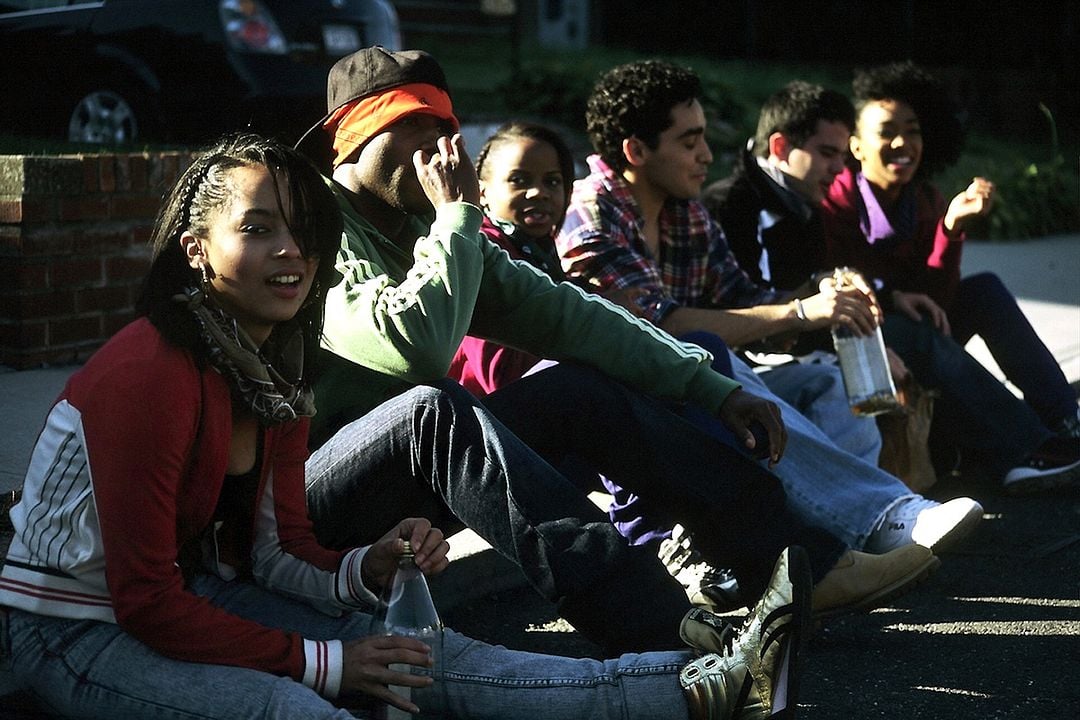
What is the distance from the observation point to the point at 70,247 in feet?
18.5

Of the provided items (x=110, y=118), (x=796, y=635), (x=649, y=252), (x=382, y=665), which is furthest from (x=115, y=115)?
(x=796, y=635)

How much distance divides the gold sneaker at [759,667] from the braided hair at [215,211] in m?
1.05

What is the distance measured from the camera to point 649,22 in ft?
72.0

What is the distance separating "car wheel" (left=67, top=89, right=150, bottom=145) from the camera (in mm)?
7754

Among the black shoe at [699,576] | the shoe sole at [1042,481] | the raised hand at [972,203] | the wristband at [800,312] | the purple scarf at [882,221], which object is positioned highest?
the raised hand at [972,203]

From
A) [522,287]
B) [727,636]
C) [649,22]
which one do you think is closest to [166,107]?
[522,287]

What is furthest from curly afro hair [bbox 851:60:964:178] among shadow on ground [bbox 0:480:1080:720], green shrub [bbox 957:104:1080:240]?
green shrub [bbox 957:104:1080:240]

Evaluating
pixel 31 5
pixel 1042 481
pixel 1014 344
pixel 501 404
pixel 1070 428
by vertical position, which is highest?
pixel 31 5

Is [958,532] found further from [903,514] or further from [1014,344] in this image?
[1014,344]

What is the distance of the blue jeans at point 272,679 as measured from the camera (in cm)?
267

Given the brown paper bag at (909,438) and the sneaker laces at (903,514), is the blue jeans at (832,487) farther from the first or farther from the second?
the brown paper bag at (909,438)

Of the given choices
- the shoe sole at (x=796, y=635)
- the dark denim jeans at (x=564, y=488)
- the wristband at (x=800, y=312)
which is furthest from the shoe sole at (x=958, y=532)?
the shoe sole at (x=796, y=635)

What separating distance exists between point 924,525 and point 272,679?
6.27 feet

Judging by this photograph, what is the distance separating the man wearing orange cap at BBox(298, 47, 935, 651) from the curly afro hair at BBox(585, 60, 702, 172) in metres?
1.08
